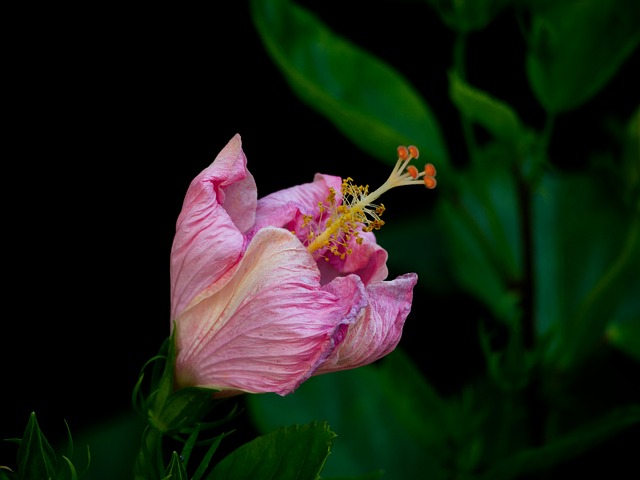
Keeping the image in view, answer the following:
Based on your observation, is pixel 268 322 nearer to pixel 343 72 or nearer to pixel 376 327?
pixel 376 327

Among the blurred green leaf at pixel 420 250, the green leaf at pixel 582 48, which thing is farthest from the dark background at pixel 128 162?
the green leaf at pixel 582 48

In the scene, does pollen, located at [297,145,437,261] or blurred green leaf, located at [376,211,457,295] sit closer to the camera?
pollen, located at [297,145,437,261]

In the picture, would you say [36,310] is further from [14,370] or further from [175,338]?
[175,338]

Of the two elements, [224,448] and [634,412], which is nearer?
[634,412]

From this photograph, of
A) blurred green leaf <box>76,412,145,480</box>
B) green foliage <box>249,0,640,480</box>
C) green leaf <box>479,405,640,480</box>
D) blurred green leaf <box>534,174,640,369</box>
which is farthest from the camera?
blurred green leaf <box>534,174,640,369</box>

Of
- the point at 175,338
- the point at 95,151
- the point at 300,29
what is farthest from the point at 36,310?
the point at 175,338

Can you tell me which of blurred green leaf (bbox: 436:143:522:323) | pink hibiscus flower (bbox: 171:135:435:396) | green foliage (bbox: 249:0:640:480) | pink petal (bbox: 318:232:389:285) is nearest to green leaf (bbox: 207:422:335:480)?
pink hibiscus flower (bbox: 171:135:435:396)

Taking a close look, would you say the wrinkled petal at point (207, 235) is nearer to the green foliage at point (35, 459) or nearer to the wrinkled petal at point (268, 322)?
the wrinkled petal at point (268, 322)

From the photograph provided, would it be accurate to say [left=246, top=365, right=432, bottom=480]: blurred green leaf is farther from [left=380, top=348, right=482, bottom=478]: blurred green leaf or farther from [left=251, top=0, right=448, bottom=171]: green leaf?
[left=251, top=0, right=448, bottom=171]: green leaf
